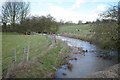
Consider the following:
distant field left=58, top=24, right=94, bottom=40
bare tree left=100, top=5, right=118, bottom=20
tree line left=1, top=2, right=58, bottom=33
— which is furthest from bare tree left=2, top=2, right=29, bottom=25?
bare tree left=100, top=5, right=118, bottom=20

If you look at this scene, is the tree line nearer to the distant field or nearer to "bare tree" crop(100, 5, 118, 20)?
the distant field

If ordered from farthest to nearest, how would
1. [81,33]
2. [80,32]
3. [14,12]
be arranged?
[14,12]
[80,32]
[81,33]

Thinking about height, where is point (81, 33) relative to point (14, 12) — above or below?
below

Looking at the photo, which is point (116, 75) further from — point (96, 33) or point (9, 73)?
point (96, 33)

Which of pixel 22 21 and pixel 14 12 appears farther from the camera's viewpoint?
pixel 14 12

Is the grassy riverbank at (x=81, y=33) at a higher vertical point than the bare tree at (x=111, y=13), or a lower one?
Result: lower

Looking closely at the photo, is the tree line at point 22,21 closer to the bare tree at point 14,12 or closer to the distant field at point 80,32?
the bare tree at point 14,12

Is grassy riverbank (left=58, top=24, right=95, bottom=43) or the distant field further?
the distant field

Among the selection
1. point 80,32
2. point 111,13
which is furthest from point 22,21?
point 111,13

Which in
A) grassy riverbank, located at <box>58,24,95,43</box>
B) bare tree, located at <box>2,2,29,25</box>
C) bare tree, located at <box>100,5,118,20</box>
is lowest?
grassy riverbank, located at <box>58,24,95,43</box>

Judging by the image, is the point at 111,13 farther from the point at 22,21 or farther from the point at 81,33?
the point at 22,21

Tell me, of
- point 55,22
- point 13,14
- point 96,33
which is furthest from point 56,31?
point 96,33

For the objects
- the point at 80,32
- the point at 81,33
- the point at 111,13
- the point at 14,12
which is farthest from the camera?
the point at 14,12

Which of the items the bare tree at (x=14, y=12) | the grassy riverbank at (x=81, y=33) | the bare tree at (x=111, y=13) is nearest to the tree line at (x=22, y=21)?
the bare tree at (x=14, y=12)
